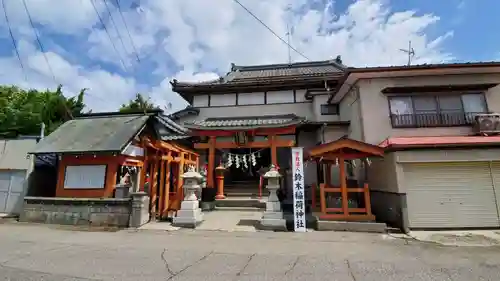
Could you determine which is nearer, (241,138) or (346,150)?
(346,150)

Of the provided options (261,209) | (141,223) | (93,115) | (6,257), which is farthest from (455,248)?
(93,115)

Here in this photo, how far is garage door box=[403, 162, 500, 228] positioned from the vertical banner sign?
12.5ft

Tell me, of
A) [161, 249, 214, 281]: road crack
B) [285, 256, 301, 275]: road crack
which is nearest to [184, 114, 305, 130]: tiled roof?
[161, 249, 214, 281]: road crack

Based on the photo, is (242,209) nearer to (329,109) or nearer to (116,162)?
(116,162)

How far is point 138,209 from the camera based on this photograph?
9008mm

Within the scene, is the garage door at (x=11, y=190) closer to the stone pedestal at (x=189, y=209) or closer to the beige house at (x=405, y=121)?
the stone pedestal at (x=189, y=209)

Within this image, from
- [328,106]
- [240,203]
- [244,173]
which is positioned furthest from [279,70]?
[240,203]

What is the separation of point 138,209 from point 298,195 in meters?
5.82

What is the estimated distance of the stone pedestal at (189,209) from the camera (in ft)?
30.0

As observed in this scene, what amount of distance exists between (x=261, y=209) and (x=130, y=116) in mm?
8322

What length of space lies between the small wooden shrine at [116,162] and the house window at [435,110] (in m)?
10.4

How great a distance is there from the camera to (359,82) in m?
12.0

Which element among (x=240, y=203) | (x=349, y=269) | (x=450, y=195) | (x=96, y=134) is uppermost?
(x=96, y=134)

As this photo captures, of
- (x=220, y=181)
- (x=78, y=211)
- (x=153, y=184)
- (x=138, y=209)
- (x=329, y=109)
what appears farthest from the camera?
(x=329, y=109)
